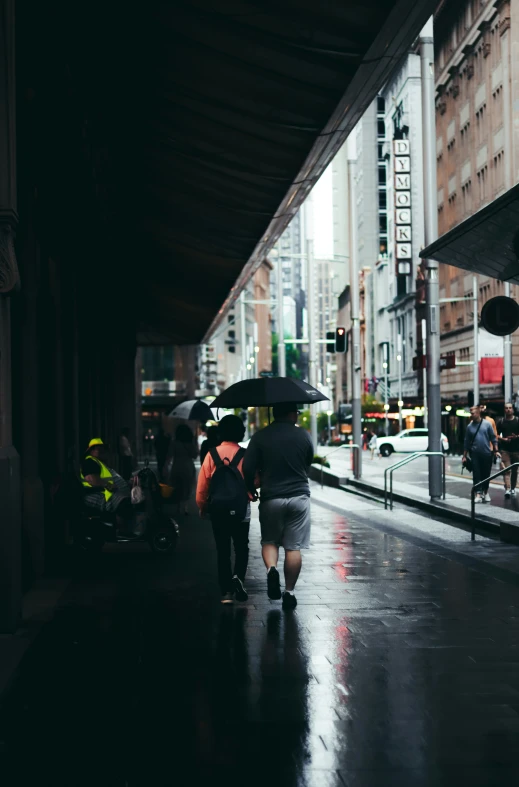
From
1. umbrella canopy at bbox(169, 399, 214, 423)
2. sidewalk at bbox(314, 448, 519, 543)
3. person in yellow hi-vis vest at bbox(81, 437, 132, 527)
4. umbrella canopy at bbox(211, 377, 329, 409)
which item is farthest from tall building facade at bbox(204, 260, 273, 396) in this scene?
umbrella canopy at bbox(211, 377, 329, 409)

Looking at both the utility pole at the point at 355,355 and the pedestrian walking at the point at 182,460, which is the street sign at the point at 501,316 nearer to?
the pedestrian walking at the point at 182,460

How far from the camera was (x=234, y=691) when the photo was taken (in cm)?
701

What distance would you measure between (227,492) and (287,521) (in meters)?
0.58

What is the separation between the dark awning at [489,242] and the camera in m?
12.9

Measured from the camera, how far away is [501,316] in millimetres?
18156

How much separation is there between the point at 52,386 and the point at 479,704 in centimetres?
1039

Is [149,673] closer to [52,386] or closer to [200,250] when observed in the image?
[52,386]

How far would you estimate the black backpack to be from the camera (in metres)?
10.4

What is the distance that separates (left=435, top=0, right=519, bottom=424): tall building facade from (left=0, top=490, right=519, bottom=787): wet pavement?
4856cm

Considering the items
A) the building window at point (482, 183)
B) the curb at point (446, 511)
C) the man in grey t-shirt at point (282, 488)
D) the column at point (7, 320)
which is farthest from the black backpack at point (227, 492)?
the building window at point (482, 183)

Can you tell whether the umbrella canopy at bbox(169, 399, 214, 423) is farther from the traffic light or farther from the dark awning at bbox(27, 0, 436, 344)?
the traffic light

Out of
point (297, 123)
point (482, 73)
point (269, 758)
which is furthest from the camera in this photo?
point (482, 73)

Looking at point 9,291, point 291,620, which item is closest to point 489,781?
point 291,620

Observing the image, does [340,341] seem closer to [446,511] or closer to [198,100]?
[446,511]
